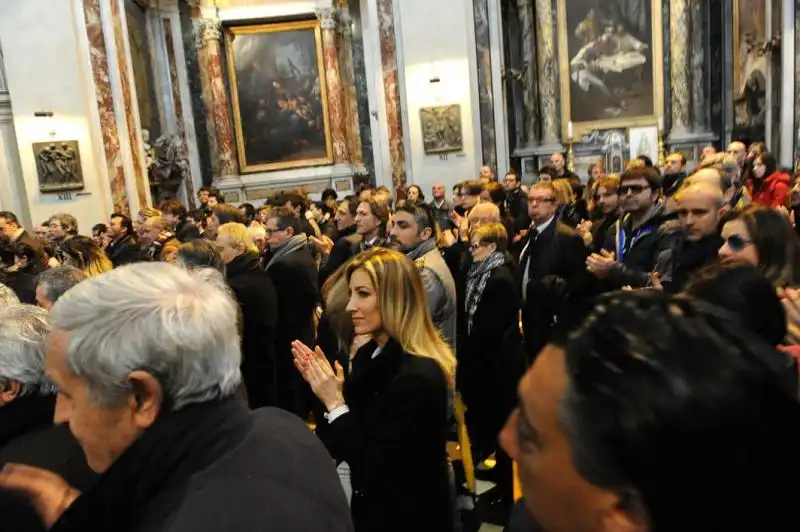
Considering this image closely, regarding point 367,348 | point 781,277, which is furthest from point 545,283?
point 367,348

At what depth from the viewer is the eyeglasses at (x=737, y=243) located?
9.23 ft

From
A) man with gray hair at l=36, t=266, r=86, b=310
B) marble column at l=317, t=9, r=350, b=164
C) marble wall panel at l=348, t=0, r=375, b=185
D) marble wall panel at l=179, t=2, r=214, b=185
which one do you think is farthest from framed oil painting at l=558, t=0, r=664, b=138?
man with gray hair at l=36, t=266, r=86, b=310

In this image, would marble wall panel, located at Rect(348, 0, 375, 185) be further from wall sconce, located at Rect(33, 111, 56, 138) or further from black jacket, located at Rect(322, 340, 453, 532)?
black jacket, located at Rect(322, 340, 453, 532)

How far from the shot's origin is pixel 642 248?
427cm

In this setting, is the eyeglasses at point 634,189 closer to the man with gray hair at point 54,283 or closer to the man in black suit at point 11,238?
the man with gray hair at point 54,283

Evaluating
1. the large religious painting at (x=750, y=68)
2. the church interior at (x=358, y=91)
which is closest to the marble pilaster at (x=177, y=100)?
the church interior at (x=358, y=91)

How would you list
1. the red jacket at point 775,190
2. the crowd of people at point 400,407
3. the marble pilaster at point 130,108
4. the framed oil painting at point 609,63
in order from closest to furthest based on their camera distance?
the crowd of people at point 400,407 → the red jacket at point 775,190 → the marble pilaster at point 130,108 → the framed oil painting at point 609,63

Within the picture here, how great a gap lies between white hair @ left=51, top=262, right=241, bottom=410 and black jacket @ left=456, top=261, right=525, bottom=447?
109 inches

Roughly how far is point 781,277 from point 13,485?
281 centimetres

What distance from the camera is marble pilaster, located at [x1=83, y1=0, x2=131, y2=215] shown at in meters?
11.6

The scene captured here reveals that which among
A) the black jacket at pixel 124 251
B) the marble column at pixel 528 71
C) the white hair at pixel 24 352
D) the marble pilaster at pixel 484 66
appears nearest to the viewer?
the white hair at pixel 24 352

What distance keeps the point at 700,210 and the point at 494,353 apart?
1469mm

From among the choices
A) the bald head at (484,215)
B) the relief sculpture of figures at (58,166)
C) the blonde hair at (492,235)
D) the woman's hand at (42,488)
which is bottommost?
the woman's hand at (42,488)

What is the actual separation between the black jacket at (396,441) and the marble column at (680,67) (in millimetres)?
13257
